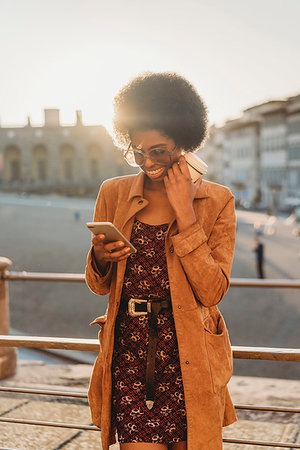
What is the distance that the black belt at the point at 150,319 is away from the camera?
1895mm

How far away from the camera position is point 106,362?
195 centimetres

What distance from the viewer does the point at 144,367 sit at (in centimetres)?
193

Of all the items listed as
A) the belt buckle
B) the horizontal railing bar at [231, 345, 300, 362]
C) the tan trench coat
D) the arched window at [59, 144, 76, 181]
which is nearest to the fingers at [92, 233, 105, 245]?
the tan trench coat

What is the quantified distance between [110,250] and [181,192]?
304 mm

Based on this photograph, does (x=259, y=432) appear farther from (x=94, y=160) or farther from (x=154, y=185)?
(x=94, y=160)

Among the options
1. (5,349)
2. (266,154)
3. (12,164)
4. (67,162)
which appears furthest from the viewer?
(67,162)

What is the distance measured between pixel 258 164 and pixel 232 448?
64.6 metres

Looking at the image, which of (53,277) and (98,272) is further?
(53,277)

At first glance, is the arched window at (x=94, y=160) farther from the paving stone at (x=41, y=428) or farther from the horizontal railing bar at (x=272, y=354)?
the horizontal railing bar at (x=272, y=354)

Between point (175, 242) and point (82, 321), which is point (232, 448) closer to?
point (175, 242)

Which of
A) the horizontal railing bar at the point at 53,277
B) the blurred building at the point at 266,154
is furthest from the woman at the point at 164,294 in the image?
the blurred building at the point at 266,154

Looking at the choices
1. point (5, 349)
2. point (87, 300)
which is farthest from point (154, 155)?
point (87, 300)

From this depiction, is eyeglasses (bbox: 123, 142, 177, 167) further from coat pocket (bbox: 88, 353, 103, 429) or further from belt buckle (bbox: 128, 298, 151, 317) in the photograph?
coat pocket (bbox: 88, 353, 103, 429)

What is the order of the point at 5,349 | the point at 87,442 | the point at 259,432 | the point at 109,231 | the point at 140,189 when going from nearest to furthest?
the point at 109,231, the point at 140,189, the point at 87,442, the point at 259,432, the point at 5,349
